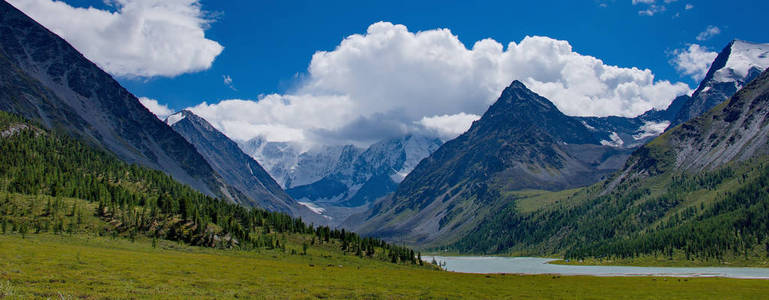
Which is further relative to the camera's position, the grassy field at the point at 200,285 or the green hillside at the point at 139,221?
the green hillside at the point at 139,221

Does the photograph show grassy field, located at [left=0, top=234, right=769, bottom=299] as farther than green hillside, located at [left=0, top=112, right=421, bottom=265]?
No

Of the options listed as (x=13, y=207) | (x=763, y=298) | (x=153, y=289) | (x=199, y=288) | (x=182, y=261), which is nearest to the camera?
(x=153, y=289)

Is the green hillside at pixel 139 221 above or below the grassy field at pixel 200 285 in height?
above

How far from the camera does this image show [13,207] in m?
117

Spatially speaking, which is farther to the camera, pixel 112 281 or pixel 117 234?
pixel 117 234

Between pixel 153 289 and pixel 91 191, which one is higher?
pixel 91 191

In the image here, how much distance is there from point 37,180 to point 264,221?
80.0m

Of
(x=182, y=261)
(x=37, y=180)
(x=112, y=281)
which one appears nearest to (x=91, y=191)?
(x=37, y=180)

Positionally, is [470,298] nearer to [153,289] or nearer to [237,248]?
[153,289]

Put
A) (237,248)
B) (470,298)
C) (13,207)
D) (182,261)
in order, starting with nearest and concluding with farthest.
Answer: (470,298) < (182,261) < (13,207) < (237,248)

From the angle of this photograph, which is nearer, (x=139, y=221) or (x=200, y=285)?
(x=200, y=285)

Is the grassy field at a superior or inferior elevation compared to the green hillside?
inferior

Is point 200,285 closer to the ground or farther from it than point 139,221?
closer to the ground

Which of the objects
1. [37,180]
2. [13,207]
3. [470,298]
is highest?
[37,180]
